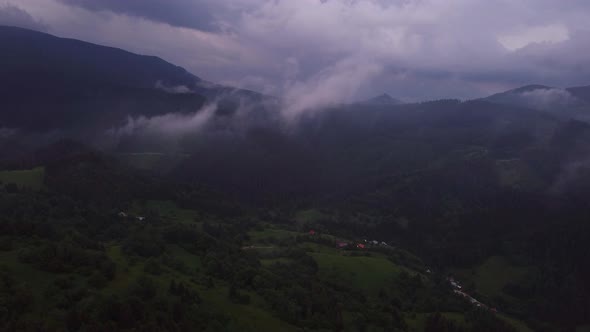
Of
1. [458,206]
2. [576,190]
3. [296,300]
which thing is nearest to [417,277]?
[296,300]

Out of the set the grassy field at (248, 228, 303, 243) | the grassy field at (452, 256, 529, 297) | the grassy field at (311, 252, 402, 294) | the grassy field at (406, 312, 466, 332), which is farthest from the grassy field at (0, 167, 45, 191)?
the grassy field at (452, 256, 529, 297)

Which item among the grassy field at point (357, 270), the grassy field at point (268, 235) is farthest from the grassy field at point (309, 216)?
the grassy field at point (357, 270)

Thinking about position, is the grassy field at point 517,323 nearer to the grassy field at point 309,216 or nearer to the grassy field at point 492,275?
the grassy field at point 492,275

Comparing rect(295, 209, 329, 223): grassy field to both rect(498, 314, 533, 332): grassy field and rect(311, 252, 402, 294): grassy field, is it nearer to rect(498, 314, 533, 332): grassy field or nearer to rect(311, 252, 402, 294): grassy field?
rect(311, 252, 402, 294): grassy field

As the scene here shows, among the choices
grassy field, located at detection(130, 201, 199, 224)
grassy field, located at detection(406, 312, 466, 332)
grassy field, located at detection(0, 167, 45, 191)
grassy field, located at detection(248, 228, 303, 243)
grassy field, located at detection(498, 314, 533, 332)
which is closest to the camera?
grassy field, located at detection(406, 312, 466, 332)

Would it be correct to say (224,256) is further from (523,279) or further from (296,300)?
(523,279)

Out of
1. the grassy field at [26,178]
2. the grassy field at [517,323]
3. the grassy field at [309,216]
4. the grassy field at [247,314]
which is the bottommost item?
the grassy field at [309,216]
